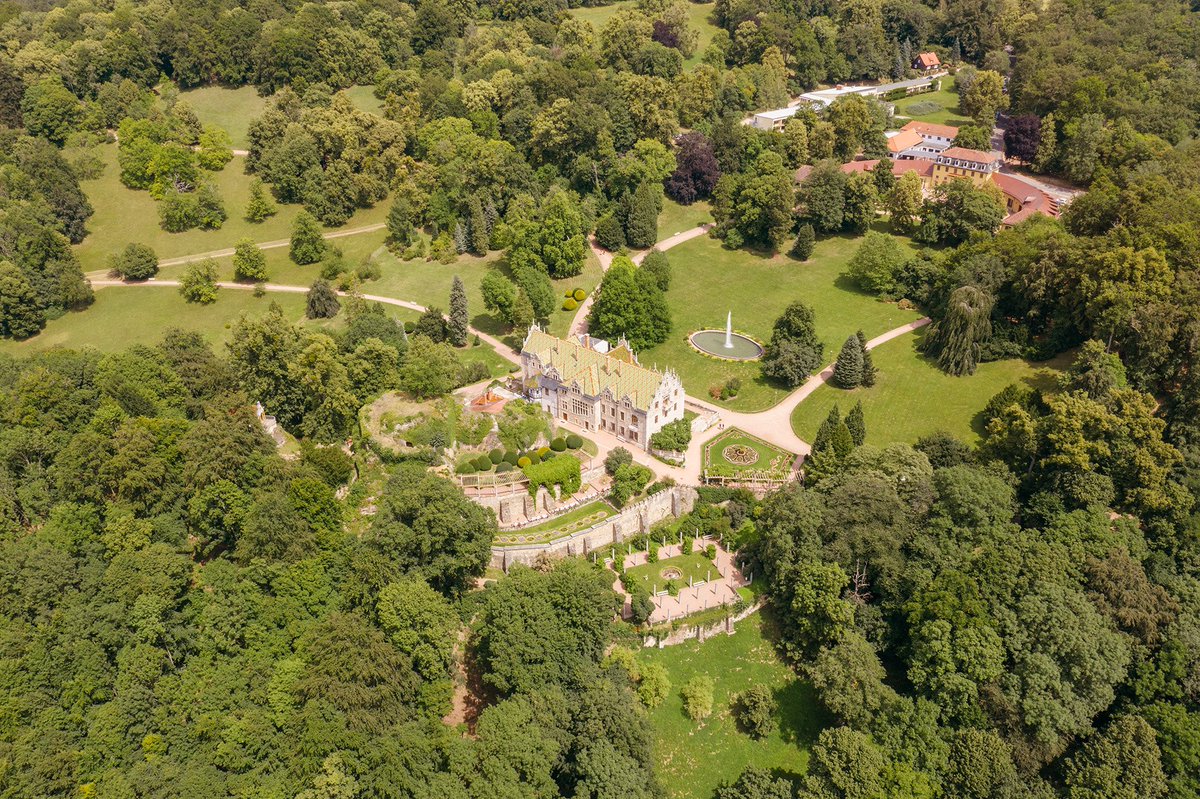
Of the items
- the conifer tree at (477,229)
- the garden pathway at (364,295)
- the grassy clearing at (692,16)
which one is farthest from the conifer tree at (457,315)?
the grassy clearing at (692,16)

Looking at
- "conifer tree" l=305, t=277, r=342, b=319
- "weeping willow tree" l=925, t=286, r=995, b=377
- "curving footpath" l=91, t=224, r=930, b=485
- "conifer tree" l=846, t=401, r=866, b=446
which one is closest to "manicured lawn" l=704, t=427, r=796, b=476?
"curving footpath" l=91, t=224, r=930, b=485

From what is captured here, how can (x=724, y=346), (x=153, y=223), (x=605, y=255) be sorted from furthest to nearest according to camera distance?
(x=153, y=223)
(x=605, y=255)
(x=724, y=346)

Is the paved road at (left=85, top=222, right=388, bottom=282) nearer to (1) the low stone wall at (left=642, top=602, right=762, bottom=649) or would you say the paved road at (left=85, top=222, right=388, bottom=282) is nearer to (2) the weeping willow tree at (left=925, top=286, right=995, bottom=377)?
(2) the weeping willow tree at (left=925, top=286, right=995, bottom=377)

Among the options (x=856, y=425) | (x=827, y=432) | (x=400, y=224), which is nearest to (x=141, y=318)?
(x=400, y=224)

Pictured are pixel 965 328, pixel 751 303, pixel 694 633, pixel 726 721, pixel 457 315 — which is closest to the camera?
pixel 726 721

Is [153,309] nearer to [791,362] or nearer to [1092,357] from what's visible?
[791,362]

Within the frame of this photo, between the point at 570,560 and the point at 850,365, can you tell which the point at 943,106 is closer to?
the point at 850,365
